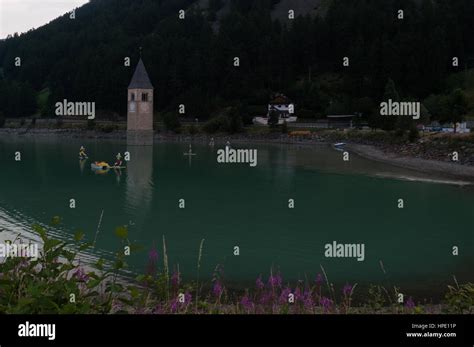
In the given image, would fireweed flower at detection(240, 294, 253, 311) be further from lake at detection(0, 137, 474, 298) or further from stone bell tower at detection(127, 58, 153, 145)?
stone bell tower at detection(127, 58, 153, 145)

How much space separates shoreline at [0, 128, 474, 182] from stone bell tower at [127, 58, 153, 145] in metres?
3.46

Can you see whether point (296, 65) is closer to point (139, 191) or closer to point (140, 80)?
point (140, 80)

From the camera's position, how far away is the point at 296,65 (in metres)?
144

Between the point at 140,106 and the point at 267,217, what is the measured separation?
4024 inches

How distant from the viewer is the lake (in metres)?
19.8

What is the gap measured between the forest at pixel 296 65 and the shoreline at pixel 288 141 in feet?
28.3

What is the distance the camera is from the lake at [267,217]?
64.8 feet

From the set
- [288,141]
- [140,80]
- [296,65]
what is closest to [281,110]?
[288,141]

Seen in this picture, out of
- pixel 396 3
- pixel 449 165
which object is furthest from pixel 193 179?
pixel 396 3

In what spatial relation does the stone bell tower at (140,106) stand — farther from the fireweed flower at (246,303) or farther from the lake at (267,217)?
the fireweed flower at (246,303)

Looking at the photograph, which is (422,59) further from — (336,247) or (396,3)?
(336,247)

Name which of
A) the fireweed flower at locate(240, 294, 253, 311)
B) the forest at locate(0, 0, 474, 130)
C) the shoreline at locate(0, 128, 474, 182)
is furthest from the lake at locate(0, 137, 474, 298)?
the forest at locate(0, 0, 474, 130)

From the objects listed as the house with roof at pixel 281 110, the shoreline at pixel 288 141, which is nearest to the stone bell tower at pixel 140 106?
the shoreline at pixel 288 141

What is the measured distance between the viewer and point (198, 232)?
84.8ft
